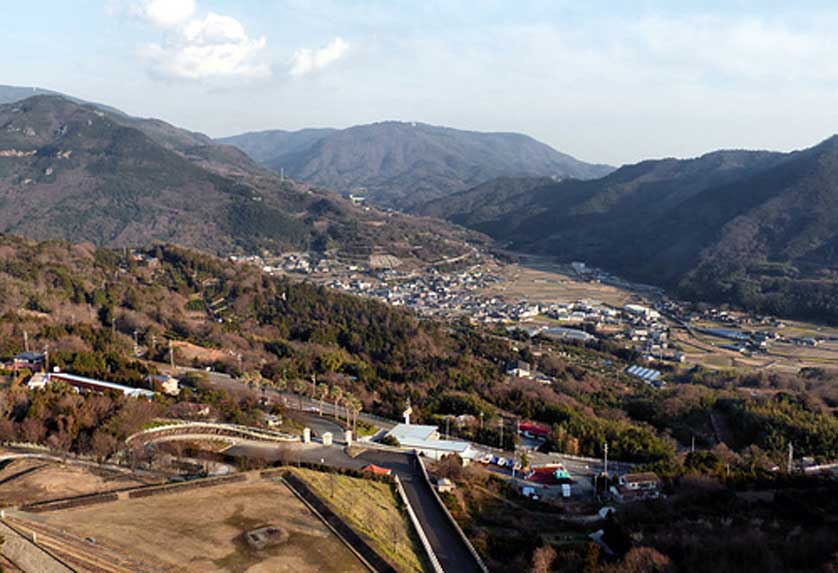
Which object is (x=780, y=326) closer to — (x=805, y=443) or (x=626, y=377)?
(x=626, y=377)

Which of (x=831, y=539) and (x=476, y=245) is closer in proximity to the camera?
(x=831, y=539)

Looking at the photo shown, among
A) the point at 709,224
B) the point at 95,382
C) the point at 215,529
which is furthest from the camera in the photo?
the point at 709,224

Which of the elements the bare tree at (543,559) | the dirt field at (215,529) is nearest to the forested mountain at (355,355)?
the dirt field at (215,529)

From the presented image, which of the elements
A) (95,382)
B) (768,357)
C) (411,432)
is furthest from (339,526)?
(768,357)

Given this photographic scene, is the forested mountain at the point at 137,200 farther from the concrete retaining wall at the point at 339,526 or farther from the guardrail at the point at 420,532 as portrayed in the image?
the concrete retaining wall at the point at 339,526

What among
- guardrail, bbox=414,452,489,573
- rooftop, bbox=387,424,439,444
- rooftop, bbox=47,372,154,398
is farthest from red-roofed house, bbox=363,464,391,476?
rooftop, bbox=47,372,154,398

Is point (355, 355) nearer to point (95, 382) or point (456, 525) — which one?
point (95, 382)

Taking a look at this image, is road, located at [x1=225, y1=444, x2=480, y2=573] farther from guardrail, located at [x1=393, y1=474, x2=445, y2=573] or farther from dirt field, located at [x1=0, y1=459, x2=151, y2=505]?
dirt field, located at [x1=0, y1=459, x2=151, y2=505]

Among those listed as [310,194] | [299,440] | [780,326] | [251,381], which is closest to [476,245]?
[310,194]
